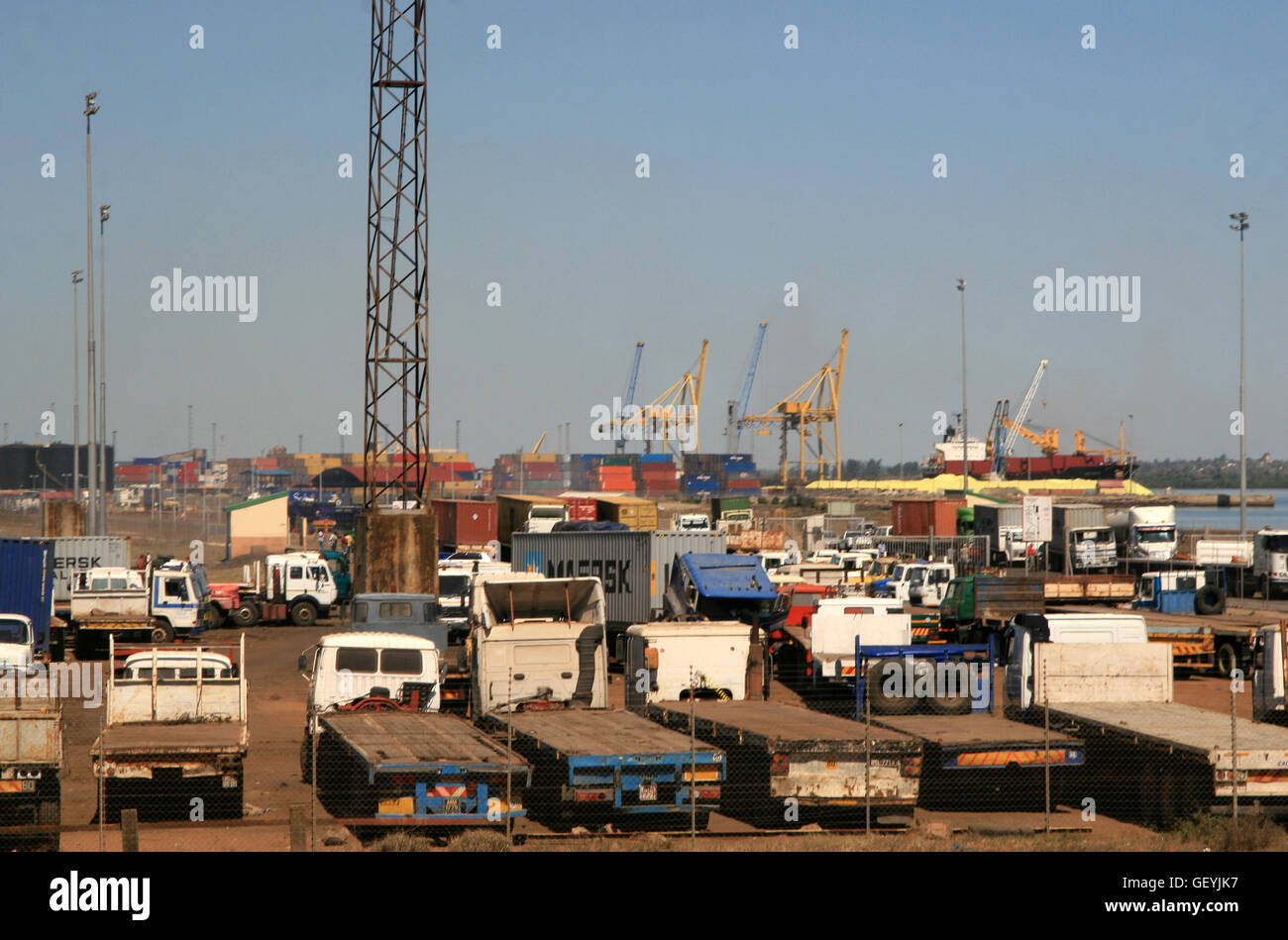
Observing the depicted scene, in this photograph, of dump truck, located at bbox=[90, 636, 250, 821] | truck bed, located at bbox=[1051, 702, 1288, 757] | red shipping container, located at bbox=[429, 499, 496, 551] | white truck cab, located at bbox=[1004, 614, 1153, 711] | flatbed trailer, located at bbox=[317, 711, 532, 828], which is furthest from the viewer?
red shipping container, located at bbox=[429, 499, 496, 551]

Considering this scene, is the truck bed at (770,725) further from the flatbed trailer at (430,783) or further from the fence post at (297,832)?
the fence post at (297,832)

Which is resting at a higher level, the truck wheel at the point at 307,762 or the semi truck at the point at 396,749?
the semi truck at the point at 396,749

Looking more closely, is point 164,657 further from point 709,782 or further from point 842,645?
point 842,645

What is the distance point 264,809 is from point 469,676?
5100 millimetres

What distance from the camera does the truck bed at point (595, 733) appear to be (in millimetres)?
14120

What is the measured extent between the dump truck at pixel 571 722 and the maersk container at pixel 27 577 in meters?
14.9

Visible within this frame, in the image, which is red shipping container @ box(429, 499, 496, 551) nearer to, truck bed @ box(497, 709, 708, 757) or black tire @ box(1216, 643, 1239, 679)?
black tire @ box(1216, 643, 1239, 679)

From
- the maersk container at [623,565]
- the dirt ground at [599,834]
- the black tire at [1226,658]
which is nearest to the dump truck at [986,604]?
the black tire at [1226,658]

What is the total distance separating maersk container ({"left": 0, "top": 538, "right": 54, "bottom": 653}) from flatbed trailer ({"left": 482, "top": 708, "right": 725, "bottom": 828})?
2079cm

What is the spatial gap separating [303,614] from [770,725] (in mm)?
26421

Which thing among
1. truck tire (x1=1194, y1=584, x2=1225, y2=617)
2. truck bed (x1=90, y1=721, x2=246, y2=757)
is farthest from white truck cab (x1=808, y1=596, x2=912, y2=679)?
truck tire (x1=1194, y1=584, x2=1225, y2=617)

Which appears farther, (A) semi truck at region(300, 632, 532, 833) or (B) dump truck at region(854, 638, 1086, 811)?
(B) dump truck at region(854, 638, 1086, 811)

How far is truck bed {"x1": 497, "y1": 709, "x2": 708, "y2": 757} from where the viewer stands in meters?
14.1

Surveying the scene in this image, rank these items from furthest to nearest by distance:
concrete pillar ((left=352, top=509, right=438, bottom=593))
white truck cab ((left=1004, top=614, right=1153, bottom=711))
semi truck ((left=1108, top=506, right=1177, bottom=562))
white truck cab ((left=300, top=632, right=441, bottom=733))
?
semi truck ((left=1108, top=506, right=1177, bottom=562)) → concrete pillar ((left=352, top=509, right=438, bottom=593)) → white truck cab ((left=300, top=632, right=441, bottom=733)) → white truck cab ((left=1004, top=614, right=1153, bottom=711))
